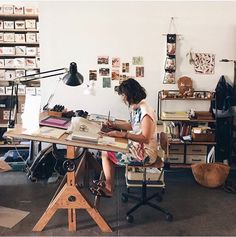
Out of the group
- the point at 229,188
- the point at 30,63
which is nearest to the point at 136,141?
the point at 229,188

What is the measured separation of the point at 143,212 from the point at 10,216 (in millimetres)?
1181

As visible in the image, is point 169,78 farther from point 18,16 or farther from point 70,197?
point 18,16

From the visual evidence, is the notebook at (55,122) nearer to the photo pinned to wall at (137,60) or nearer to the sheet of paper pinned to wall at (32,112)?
the sheet of paper pinned to wall at (32,112)

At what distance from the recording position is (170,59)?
4160 mm

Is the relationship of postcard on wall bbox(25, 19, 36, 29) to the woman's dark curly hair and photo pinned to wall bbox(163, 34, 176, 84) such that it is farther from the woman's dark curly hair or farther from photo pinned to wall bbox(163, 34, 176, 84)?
the woman's dark curly hair

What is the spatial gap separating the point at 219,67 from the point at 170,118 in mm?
899

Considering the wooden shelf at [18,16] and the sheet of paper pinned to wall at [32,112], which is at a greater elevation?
the wooden shelf at [18,16]

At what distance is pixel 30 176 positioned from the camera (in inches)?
154

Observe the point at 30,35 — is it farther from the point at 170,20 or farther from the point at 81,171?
the point at 81,171

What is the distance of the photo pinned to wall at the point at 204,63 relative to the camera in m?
4.20

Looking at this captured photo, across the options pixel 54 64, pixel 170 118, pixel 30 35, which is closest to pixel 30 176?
pixel 54 64

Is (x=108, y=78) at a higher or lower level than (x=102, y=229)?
higher

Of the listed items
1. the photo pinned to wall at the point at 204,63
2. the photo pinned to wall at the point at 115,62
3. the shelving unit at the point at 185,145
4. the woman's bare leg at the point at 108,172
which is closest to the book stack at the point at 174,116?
the shelving unit at the point at 185,145

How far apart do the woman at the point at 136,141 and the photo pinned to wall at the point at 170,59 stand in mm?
1260
